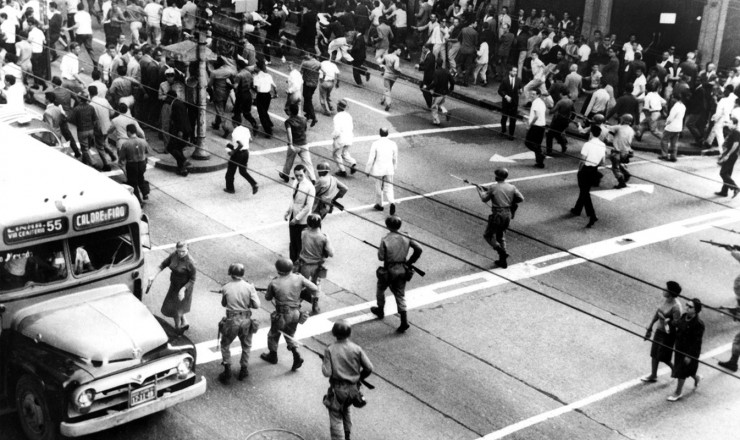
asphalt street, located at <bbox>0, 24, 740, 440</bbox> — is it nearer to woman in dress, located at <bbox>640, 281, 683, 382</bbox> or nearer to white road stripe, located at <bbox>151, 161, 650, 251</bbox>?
white road stripe, located at <bbox>151, 161, 650, 251</bbox>

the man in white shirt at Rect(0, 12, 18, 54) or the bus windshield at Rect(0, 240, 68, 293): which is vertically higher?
the man in white shirt at Rect(0, 12, 18, 54)

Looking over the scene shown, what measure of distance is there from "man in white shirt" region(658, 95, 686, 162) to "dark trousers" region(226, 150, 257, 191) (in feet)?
34.7

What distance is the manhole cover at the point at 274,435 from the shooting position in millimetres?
11008

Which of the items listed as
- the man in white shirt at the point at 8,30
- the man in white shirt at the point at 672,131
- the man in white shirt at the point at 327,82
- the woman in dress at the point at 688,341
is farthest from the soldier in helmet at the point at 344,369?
the man in white shirt at the point at 8,30

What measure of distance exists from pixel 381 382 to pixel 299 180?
14.3 feet

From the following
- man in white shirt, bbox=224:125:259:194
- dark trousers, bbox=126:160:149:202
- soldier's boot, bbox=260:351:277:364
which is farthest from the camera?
man in white shirt, bbox=224:125:259:194

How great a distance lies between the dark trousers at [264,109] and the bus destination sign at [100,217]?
10913 millimetres

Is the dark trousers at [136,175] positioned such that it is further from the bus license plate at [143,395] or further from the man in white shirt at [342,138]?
the bus license plate at [143,395]

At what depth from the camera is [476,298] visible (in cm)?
1525

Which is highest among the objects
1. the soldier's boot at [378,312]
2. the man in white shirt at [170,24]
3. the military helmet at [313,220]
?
the man in white shirt at [170,24]

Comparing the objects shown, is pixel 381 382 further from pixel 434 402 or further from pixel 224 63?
pixel 224 63

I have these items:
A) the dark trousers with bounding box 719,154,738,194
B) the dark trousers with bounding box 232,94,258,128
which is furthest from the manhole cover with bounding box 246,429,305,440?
the dark trousers with bounding box 719,154,738,194

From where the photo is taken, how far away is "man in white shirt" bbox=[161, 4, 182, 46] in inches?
1078

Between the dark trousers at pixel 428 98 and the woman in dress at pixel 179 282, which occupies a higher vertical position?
the dark trousers at pixel 428 98
